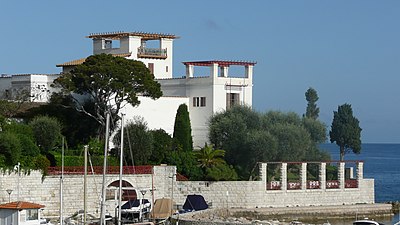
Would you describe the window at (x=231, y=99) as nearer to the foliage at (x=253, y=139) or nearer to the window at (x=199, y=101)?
the window at (x=199, y=101)

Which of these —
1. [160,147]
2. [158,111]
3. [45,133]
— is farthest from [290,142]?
[45,133]

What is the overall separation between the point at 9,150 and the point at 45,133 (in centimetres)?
520

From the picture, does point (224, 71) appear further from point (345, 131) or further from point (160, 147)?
point (345, 131)

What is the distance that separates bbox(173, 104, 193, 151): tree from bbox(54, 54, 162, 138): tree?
3884 mm

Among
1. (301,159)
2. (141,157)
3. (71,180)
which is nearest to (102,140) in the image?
(141,157)

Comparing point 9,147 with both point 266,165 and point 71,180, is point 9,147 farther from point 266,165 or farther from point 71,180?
point 266,165

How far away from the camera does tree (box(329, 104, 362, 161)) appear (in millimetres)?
91875

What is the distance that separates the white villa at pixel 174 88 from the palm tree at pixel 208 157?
5.11m

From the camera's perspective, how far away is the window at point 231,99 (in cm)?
6881

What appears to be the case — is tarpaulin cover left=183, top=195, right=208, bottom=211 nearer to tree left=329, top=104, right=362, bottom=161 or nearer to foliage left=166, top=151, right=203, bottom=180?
foliage left=166, top=151, right=203, bottom=180

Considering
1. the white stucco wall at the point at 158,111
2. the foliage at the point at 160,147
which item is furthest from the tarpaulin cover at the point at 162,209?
the white stucco wall at the point at 158,111

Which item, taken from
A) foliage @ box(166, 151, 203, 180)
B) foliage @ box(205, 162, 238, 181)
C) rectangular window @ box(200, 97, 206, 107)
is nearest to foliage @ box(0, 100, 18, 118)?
foliage @ box(166, 151, 203, 180)

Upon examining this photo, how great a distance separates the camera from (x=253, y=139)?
64500 mm

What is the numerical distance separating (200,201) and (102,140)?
330 inches
